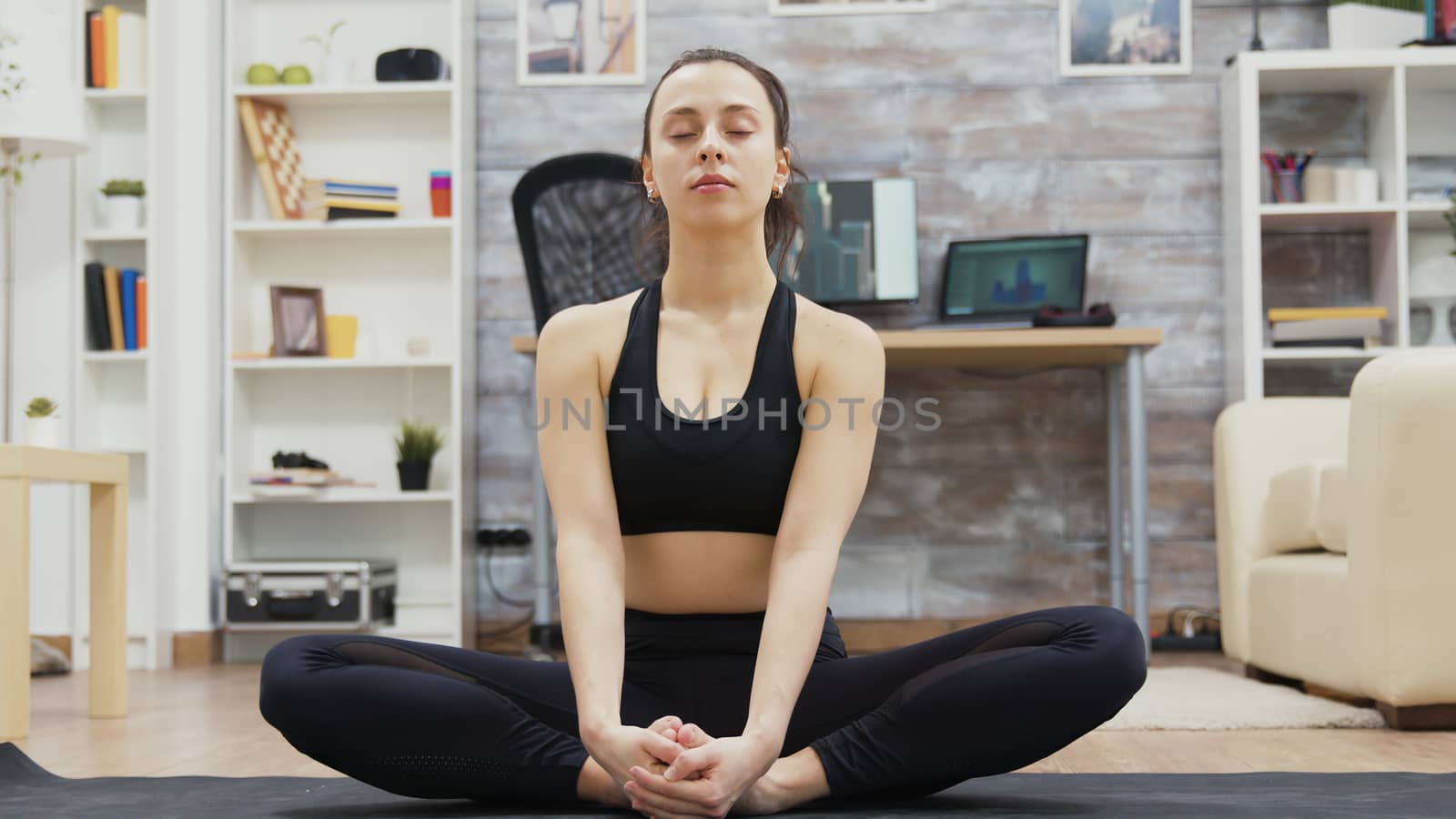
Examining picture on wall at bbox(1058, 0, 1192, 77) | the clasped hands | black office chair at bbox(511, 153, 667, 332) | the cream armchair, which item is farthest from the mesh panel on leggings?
the clasped hands

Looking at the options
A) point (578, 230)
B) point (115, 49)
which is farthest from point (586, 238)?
point (115, 49)

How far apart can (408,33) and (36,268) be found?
4.08 feet

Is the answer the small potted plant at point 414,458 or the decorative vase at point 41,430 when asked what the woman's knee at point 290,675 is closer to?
the decorative vase at point 41,430

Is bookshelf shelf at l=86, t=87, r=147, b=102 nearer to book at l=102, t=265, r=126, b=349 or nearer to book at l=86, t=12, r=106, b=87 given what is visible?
book at l=86, t=12, r=106, b=87

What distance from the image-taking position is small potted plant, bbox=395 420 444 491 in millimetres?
3957

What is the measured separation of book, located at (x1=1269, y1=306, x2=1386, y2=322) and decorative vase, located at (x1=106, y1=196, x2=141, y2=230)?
121 inches

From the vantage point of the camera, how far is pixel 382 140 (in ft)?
13.9

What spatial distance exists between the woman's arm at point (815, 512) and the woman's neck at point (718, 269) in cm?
10

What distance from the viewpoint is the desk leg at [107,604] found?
8.75 ft

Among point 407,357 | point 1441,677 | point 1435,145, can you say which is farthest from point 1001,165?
point 1441,677

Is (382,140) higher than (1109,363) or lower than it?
higher

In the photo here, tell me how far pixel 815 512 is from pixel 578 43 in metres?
3.05

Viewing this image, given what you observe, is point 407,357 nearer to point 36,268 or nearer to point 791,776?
point 36,268

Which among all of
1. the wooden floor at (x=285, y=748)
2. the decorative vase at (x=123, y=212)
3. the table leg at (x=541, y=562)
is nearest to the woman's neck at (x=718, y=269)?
the wooden floor at (x=285, y=748)
